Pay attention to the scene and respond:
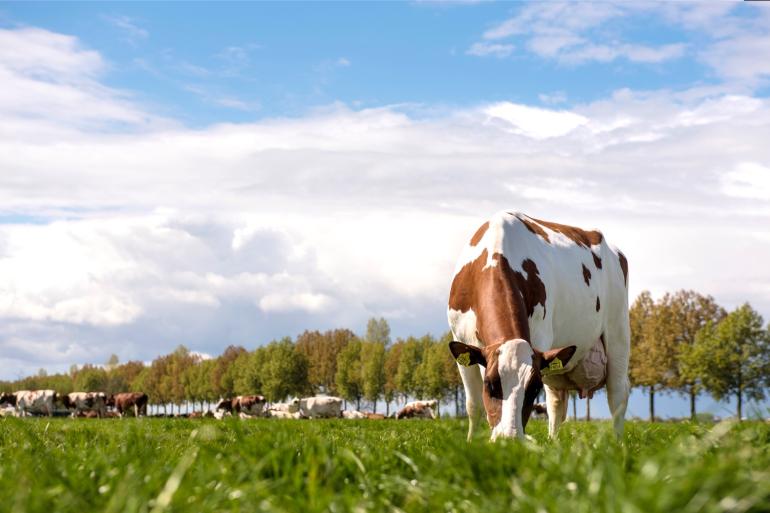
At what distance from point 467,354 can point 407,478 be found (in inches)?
204

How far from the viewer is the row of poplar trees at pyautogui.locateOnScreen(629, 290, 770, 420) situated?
61562 millimetres

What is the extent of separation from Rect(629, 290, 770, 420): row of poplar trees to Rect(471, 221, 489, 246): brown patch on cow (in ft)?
173

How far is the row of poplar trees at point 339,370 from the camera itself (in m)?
90.3

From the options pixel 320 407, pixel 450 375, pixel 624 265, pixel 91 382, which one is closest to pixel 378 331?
pixel 450 375

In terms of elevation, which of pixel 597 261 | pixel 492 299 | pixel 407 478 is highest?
pixel 597 261

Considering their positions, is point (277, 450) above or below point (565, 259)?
below

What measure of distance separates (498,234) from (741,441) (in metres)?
7.14

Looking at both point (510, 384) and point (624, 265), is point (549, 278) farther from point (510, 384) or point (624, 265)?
point (624, 265)

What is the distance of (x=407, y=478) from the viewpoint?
476 cm

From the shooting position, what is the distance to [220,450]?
529cm

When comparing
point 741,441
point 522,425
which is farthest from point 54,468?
point 522,425

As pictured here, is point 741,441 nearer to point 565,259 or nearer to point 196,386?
point 565,259

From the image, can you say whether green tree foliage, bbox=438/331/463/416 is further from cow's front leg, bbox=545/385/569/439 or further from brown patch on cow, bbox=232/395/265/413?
cow's front leg, bbox=545/385/569/439

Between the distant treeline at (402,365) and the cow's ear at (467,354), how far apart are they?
3066 mm
